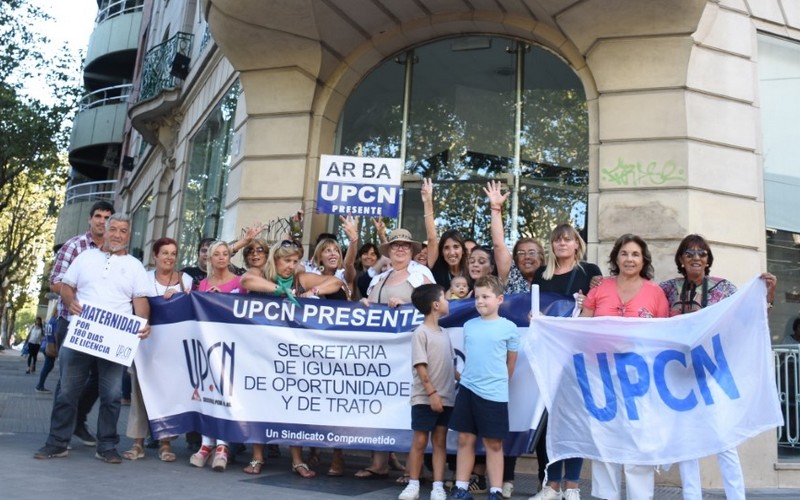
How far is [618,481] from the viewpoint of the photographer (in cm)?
506

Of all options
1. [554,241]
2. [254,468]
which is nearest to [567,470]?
[554,241]

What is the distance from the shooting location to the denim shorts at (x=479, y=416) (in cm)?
533

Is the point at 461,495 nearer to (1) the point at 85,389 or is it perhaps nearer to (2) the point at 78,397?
(2) the point at 78,397

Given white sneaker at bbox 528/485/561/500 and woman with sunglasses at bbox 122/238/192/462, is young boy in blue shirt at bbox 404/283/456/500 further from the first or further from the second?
woman with sunglasses at bbox 122/238/192/462

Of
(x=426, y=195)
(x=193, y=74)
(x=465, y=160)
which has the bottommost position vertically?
(x=426, y=195)

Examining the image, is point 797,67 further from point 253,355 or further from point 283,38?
point 253,355

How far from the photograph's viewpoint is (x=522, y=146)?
31.9 feet

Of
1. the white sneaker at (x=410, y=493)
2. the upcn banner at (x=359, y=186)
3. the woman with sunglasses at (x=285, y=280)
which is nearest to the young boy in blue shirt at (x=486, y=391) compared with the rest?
the white sneaker at (x=410, y=493)

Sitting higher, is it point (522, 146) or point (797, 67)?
point (797, 67)

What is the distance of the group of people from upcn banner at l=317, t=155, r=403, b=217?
19.6 inches

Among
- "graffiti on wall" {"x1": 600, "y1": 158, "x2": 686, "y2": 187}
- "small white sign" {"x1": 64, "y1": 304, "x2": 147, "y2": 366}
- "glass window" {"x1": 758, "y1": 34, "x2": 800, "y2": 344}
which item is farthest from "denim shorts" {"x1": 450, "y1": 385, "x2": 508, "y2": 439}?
"glass window" {"x1": 758, "y1": 34, "x2": 800, "y2": 344}

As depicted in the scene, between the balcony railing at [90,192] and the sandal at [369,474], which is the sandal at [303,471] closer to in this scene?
the sandal at [369,474]

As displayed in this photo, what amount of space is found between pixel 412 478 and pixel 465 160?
5.49m

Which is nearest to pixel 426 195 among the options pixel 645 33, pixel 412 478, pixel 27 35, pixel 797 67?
pixel 412 478
